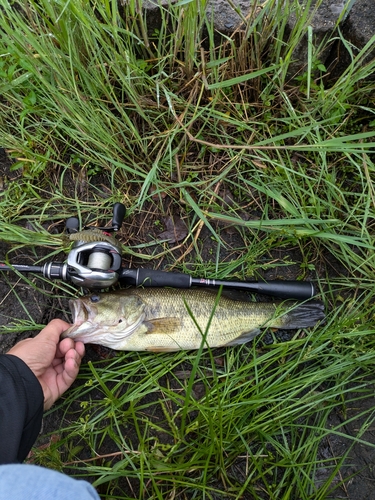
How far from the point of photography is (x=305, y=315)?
284 centimetres

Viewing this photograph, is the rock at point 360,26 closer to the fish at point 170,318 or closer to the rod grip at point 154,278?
the fish at point 170,318

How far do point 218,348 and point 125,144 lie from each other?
186 centimetres

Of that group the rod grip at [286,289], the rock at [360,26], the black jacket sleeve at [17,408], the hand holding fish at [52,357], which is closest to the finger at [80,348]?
the hand holding fish at [52,357]

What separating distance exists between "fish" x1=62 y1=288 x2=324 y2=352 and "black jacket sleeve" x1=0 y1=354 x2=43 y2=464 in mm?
412

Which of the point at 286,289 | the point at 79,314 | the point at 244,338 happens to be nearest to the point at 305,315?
the point at 286,289

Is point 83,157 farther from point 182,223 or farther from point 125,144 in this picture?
point 182,223

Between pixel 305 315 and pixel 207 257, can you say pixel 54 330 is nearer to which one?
pixel 207 257

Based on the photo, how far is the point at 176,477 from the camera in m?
2.52

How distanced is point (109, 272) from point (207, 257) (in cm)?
93

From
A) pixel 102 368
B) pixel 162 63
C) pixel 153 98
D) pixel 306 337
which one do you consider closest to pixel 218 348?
pixel 306 337

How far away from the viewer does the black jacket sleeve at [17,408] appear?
2.18 meters

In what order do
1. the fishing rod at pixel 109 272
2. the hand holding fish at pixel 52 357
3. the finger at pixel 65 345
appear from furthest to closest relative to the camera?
the finger at pixel 65 345
the hand holding fish at pixel 52 357
the fishing rod at pixel 109 272

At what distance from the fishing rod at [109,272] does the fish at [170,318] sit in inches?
4.6

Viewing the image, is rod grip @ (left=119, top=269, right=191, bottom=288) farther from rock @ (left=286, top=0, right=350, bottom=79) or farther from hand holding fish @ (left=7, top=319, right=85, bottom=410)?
rock @ (left=286, top=0, right=350, bottom=79)
